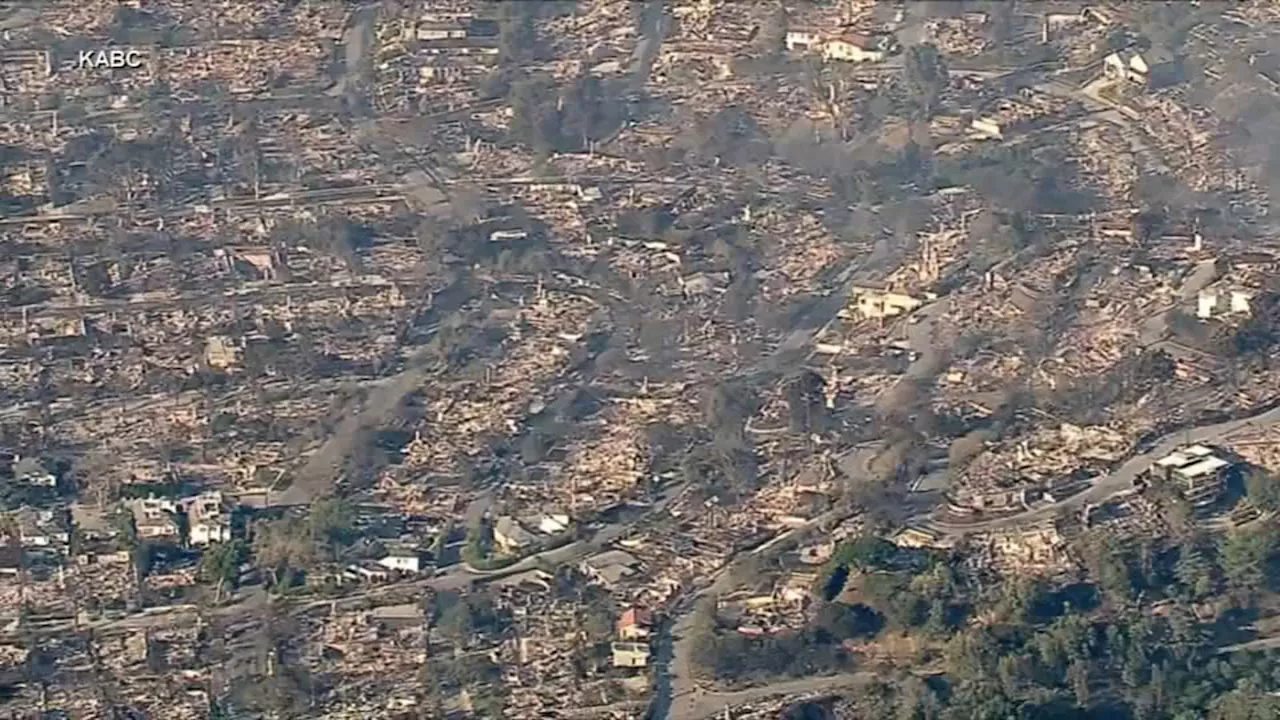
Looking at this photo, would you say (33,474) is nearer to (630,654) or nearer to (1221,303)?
(630,654)

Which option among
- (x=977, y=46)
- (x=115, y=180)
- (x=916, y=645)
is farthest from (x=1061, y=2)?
(x=916, y=645)

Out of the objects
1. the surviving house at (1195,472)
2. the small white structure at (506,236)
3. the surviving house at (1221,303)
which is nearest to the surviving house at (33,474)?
the small white structure at (506,236)

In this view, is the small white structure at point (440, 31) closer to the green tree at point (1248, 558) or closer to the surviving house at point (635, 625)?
the surviving house at point (635, 625)

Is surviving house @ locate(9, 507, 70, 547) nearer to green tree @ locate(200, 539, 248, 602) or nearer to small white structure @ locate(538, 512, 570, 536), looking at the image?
green tree @ locate(200, 539, 248, 602)

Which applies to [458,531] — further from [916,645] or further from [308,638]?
[916,645]

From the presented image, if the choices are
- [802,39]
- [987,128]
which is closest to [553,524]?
[987,128]

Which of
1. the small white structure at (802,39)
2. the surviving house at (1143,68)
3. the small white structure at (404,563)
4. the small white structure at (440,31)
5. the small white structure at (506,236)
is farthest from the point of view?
the small white structure at (440,31)

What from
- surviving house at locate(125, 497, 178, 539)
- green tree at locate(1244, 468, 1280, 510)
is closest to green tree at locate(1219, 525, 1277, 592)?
green tree at locate(1244, 468, 1280, 510)
